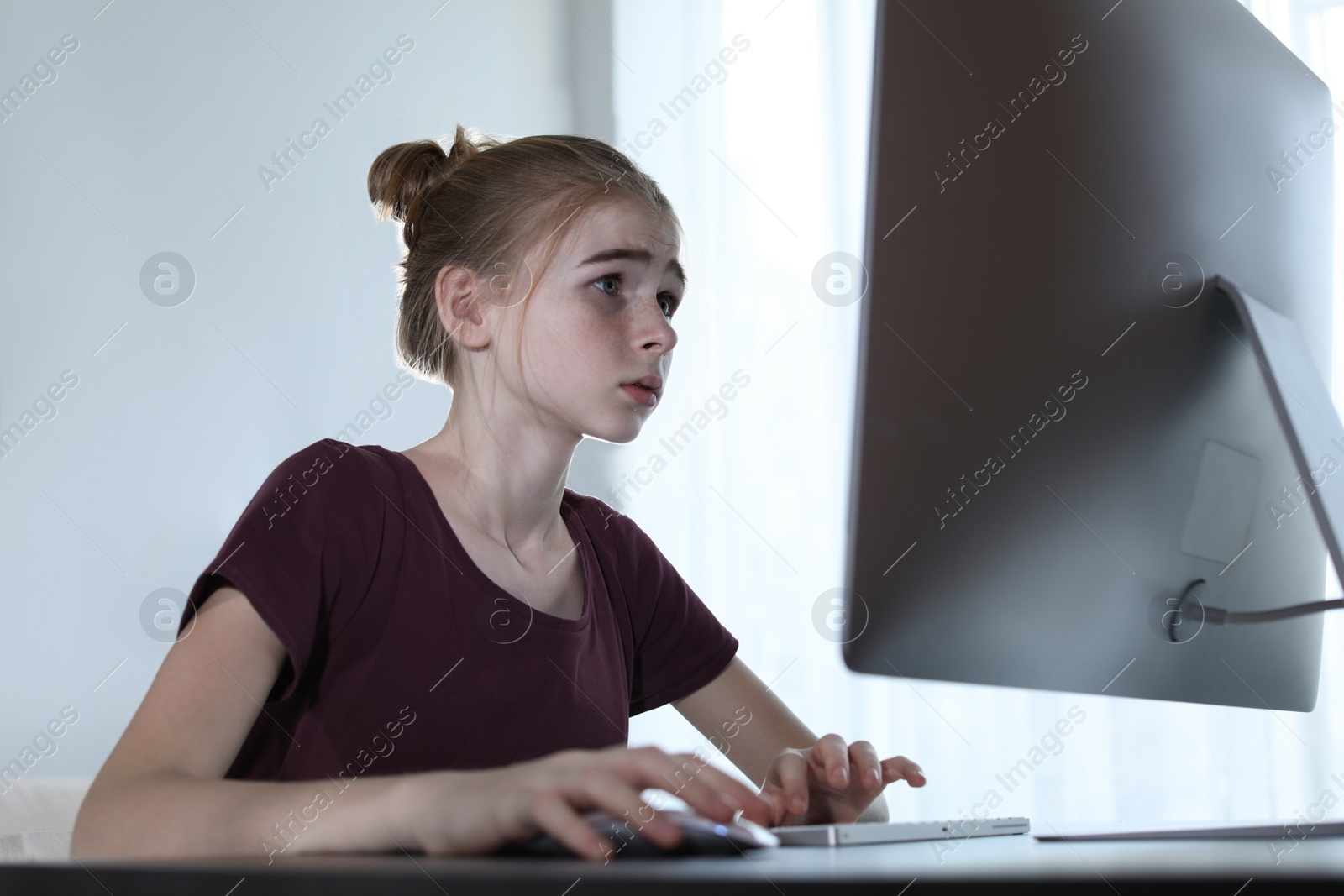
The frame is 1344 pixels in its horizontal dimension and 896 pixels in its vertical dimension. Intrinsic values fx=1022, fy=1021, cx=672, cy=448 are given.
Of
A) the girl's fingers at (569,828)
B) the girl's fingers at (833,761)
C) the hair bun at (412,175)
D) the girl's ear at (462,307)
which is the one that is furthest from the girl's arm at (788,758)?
the hair bun at (412,175)

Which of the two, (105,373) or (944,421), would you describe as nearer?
(944,421)

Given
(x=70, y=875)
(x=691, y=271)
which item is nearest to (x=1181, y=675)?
(x=70, y=875)

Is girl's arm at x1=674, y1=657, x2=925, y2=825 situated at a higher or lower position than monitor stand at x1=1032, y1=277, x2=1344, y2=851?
lower

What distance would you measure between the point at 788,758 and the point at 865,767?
6cm

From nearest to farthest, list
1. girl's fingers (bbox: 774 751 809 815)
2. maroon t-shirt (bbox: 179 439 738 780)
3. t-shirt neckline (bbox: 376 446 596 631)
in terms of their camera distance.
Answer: girl's fingers (bbox: 774 751 809 815), maroon t-shirt (bbox: 179 439 738 780), t-shirt neckline (bbox: 376 446 596 631)

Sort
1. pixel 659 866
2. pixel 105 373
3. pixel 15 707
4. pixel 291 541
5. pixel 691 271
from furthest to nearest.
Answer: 1. pixel 691 271
2. pixel 105 373
3. pixel 15 707
4. pixel 291 541
5. pixel 659 866

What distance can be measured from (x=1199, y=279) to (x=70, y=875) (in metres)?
0.59

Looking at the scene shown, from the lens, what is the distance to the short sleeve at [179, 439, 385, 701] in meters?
0.76

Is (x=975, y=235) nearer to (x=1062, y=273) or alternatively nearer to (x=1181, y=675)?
(x=1062, y=273)

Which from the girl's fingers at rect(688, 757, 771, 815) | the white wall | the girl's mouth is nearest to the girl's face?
the girl's mouth

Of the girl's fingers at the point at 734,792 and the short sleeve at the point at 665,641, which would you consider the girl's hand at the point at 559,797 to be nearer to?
the girl's fingers at the point at 734,792

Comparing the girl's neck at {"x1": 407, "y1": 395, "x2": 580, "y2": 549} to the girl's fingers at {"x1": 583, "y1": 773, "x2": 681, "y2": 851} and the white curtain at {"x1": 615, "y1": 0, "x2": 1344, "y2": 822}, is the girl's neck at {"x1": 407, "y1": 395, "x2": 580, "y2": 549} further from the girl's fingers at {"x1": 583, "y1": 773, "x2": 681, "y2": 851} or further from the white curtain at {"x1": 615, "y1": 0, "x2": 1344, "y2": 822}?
the white curtain at {"x1": 615, "y1": 0, "x2": 1344, "y2": 822}

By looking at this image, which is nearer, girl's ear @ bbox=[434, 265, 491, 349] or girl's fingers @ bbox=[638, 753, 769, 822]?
girl's fingers @ bbox=[638, 753, 769, 822]

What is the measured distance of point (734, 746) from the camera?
1.17m
